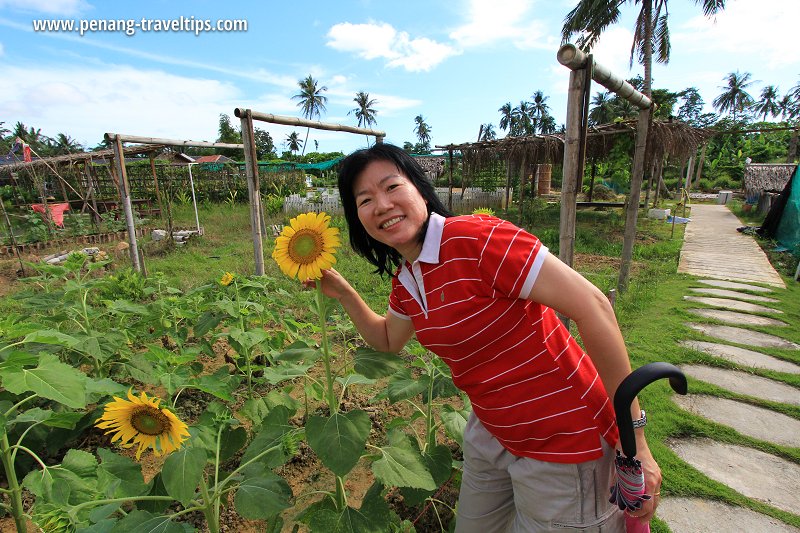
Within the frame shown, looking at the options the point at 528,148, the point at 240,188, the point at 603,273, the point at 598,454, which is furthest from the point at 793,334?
the point at 240,188

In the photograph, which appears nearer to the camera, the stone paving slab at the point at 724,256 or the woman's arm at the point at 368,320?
the woman's arm at the point at 368,320

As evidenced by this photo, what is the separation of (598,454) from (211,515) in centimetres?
114

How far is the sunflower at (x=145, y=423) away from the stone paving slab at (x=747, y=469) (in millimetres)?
2606

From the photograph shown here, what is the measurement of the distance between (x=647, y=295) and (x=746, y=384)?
217 centimetres

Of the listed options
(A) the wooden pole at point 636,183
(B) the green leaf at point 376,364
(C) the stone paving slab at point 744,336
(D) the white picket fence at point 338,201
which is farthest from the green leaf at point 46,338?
(D) the white picket fence at point 338,201

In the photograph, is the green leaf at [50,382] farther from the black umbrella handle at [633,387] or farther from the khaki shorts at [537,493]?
the black umbrella handle at [633,387]

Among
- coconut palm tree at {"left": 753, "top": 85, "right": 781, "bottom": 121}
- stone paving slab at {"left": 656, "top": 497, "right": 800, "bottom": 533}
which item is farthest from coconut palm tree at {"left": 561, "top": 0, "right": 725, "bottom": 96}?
coconut palm tree at {"left": 753, "top": 85, "right": 781, "bottom": 121}

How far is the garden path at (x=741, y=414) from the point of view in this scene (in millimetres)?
1976

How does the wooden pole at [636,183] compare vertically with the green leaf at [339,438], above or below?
above

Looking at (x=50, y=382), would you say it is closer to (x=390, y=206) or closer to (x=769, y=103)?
(x=390, y=206)

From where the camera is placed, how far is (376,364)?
1.29 meters

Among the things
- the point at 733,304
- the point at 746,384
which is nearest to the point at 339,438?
the point at 746,384

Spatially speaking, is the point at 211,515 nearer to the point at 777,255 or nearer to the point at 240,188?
the point at 777,255

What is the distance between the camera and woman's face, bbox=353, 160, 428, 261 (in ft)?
3.92
